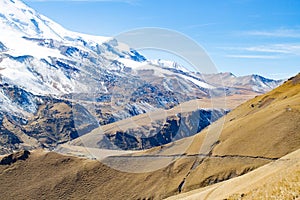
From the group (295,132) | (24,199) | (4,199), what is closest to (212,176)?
(295,132)

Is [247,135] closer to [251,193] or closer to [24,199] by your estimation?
[24,199]

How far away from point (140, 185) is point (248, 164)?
53.7 meters

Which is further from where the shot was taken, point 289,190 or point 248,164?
point 248,164

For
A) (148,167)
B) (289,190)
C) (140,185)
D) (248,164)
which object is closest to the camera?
(289,190)

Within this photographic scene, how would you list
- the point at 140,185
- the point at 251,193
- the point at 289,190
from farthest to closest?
the point at 140,185
the point at 251,193
the point at 289,190

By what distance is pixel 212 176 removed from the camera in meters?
165

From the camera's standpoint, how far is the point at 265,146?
552 ft

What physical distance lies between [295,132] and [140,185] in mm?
75547

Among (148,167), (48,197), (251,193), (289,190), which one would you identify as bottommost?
(48,197)

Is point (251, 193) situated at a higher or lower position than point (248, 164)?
higher

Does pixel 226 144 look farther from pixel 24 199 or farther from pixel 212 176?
pixel 24 199

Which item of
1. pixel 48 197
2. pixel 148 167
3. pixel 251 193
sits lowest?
pixel 48 197

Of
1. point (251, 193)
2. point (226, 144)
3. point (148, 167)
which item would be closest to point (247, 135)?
point (226, 144)

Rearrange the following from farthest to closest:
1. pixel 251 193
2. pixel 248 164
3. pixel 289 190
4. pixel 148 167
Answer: pixel 148 167, pixel 248 164, pixel 251 193, pixel 289 190
